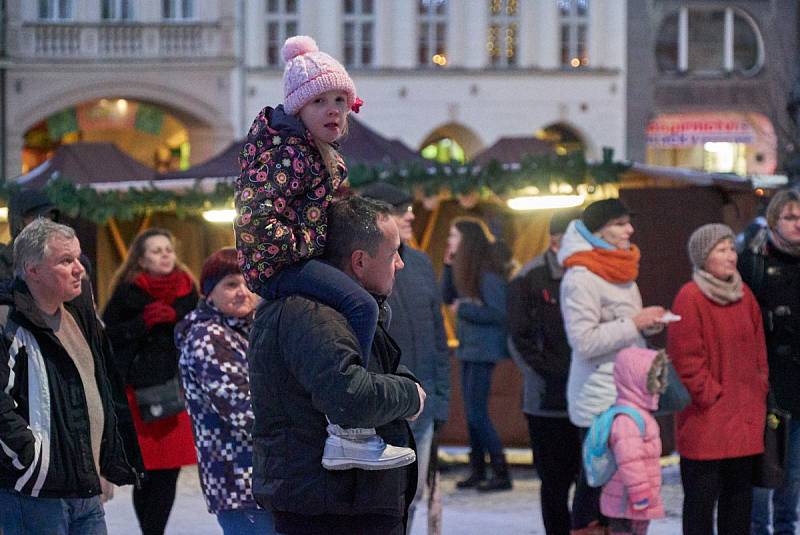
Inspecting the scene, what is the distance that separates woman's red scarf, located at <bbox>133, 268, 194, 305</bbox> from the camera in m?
7.55

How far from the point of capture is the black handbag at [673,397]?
645cm

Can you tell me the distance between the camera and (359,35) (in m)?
31.8

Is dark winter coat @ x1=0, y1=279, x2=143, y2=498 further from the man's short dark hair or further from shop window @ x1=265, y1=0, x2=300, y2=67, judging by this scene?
shop window @ x1=265, y1=0, x2=300, y2=67

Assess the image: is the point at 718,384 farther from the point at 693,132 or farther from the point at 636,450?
the point at 693,132

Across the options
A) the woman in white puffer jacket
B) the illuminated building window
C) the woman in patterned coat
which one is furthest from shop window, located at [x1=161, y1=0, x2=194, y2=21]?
the woman in patterned coat

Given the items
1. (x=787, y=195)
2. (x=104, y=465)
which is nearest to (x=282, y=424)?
(x=104, y=465)

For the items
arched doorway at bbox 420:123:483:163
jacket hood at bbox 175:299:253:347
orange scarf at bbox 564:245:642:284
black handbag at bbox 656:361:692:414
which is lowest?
black handbag at bbox 656:361:692:414

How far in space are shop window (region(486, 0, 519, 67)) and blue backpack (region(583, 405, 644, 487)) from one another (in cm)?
2617

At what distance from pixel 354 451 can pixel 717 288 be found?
332cm

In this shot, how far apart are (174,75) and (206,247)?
17881 millimetres

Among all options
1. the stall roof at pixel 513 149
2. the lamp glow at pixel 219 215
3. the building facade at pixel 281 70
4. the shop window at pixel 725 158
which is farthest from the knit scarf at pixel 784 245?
the shop window at pixel 725 158

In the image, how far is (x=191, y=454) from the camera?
290 inches

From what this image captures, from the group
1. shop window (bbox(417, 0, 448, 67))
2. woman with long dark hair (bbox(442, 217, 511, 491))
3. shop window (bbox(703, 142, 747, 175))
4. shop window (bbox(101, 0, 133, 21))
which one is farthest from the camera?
shop window (bbox(703, 142, 747, 175))

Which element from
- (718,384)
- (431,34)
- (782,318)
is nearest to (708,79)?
(431,34)
